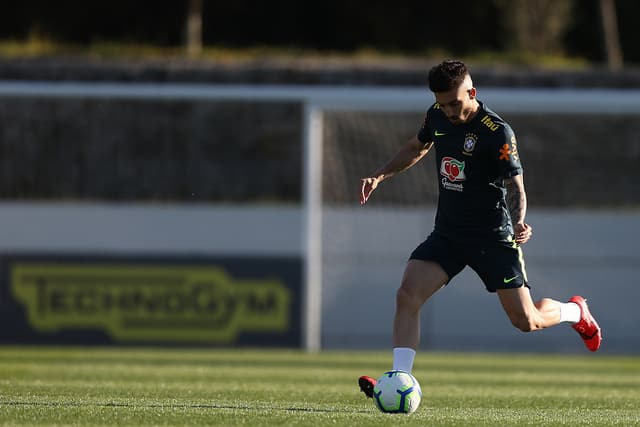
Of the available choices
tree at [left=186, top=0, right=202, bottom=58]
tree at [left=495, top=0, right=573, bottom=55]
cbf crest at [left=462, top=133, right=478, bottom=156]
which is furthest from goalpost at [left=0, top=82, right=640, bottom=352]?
tree at [left=495, top=0, right=573, bottom=55]

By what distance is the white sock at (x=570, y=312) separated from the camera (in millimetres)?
7734

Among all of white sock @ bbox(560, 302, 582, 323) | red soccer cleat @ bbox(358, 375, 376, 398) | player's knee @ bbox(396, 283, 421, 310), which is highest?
player's knee @ bbox(396, 283, 421, 310)

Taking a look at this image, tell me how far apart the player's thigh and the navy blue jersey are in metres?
0.22

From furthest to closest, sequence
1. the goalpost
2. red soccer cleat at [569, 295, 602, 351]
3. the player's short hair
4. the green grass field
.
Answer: the goalpost, red soccer cleat at [569, 295, 602, 351], the player's short hair, the green grass field

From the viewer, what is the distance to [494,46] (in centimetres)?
2870

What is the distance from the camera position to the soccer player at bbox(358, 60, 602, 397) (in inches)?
266

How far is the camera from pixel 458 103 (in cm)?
666

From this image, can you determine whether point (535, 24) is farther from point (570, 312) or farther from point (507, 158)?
point (507, 158)

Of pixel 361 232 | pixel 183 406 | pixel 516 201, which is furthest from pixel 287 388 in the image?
pixel 361 232

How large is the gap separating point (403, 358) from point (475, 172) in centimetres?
110

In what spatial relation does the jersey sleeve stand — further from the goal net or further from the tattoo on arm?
the goal net

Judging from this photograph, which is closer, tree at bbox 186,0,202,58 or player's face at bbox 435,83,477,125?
player's face at bbox 435,83,477,125

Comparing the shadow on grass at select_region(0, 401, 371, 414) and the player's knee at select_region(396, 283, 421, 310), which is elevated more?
the player's knee at select_region(396, 283, 421, 310)

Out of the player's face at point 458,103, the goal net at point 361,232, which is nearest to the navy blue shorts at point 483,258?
the player's face at point 458,103
